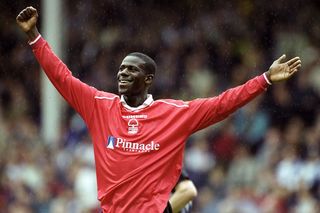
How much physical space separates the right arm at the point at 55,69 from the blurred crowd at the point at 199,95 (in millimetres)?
5604

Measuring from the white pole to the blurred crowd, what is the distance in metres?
0.20

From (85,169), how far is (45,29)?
3.75 meters

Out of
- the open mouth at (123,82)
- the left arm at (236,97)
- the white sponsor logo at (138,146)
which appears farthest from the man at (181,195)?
the open mouth at (123,82)

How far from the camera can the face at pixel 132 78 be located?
8.68 meters

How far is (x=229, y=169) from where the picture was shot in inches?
623

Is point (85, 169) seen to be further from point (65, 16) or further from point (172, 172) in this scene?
point (172, 172)

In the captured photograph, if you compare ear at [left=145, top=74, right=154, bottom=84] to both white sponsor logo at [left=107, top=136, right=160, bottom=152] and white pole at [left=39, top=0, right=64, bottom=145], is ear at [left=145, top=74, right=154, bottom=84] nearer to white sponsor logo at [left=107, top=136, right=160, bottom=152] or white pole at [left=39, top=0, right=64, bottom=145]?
white sponsor logo at [left=107, top=136, right=160, bottom=152]

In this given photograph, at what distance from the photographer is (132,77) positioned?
870 cm

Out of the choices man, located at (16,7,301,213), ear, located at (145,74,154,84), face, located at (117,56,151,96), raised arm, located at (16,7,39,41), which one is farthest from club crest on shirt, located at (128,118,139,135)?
raised arm, located at (16,7,39,41)

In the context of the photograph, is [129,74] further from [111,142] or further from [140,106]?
[111,142]

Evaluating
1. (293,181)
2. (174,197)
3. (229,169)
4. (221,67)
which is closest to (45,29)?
(221,67)

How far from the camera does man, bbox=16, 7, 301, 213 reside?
847 centimetres

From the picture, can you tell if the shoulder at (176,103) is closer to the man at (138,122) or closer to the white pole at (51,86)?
the man at (138,122)

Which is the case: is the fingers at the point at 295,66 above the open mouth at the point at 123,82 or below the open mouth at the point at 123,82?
below
